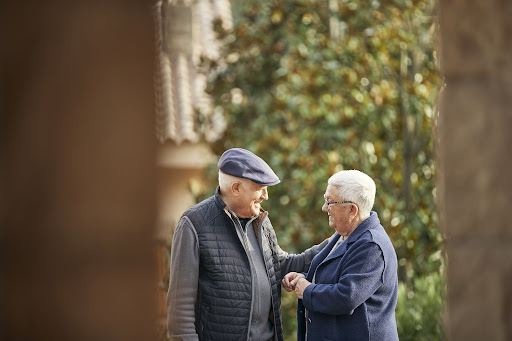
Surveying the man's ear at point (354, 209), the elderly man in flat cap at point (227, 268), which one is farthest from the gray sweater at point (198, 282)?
the man's ear at point (354, 209)

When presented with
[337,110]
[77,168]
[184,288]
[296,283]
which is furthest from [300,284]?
[337,110]

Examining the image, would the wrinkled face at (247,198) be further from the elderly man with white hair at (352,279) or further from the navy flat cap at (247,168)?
the elderly man with white hair at (352,279)

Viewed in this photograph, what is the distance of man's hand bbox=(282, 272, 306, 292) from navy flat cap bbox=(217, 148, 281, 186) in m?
0.43

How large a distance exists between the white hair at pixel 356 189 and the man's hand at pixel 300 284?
37cm

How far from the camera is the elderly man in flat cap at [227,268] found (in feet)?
8.98

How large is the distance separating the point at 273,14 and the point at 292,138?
1359mm

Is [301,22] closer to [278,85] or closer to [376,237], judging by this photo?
[278,85]

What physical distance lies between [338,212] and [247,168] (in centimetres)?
44

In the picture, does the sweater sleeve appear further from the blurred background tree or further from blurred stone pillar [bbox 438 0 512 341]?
the blurred background tree

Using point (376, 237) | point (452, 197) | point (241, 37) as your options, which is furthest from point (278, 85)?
point (452, 197)

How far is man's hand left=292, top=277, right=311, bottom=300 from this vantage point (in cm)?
289

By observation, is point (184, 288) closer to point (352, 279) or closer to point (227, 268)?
point (227, 268)

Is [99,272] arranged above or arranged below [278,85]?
below

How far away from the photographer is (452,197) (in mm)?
1142
